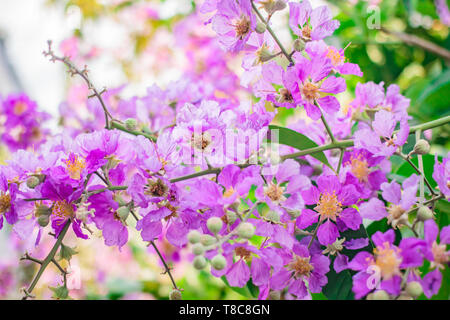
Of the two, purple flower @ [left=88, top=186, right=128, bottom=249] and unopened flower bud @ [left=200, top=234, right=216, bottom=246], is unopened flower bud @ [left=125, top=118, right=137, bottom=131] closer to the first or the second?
purple flower @ [left=88, top=186, right=128, bottom=249]

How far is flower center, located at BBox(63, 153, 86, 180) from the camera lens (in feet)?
1.68

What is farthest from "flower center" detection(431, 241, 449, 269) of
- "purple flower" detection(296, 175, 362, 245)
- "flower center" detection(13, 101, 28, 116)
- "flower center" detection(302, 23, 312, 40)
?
"flower center" detection(13, 101, 28, 116)

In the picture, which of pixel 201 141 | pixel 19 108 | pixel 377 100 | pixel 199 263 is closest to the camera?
pixel 199 263

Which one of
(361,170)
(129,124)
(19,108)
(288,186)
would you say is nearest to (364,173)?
(361,170)

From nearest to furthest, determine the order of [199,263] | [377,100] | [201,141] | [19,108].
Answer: [199,263] < [201,141] < [377,100] < [19,108]

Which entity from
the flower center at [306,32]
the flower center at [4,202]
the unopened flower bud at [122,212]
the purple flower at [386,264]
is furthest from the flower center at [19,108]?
the purple flower at [386,264]

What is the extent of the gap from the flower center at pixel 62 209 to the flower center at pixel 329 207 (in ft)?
1.04

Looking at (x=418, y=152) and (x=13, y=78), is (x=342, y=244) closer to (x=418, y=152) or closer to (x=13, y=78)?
(x=418, y=152)

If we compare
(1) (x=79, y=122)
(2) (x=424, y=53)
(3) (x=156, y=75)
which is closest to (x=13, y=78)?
(3) (x=156, y=75)

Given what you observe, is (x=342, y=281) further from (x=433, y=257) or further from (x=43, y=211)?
(x=43, y=211)

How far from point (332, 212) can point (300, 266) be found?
3.2 inches

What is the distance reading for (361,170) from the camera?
56 centimetres

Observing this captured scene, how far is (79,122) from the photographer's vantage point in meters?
0.88

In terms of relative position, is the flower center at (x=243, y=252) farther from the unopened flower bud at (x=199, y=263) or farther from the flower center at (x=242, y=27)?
the flower center at (x=242, y=27)
